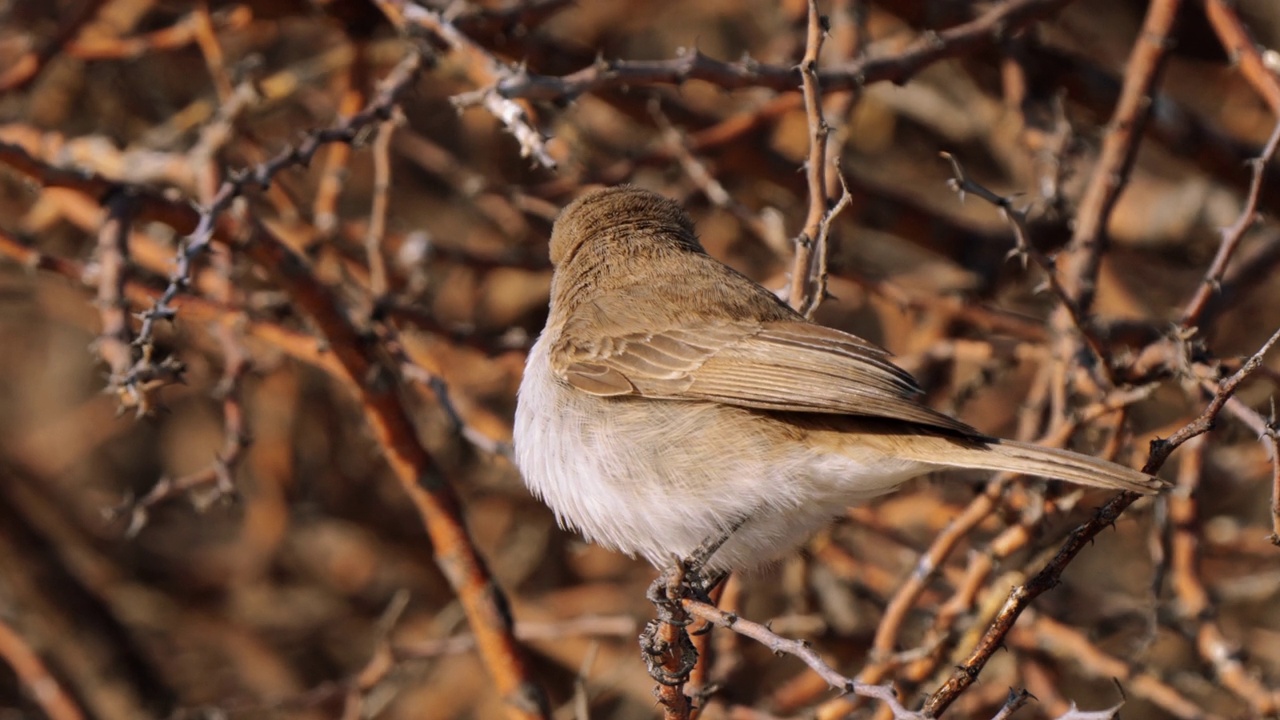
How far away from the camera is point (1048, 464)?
3010mm

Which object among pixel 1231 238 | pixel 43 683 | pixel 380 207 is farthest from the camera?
pixel 43 683

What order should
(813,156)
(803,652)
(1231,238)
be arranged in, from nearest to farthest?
(803,652)
(1231,238)
(813,156)

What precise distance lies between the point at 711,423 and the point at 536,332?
11.9ft

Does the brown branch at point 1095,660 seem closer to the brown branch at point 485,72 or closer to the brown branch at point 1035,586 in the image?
the brown branch at point 1035,586

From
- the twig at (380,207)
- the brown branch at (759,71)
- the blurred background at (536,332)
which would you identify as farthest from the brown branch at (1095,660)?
the twig at (380,207)

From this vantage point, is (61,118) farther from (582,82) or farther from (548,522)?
(582,82)

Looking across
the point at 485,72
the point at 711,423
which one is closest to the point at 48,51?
the point at 485,72

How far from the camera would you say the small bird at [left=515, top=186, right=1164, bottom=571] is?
352 cm

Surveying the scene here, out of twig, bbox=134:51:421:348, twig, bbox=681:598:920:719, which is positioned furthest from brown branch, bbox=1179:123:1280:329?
twig, bbox=134:51:421:348

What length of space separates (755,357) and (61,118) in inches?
181

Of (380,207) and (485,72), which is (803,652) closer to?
(485,72)

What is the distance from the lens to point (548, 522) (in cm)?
694

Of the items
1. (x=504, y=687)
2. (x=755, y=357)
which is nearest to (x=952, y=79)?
(x=755, y=357)

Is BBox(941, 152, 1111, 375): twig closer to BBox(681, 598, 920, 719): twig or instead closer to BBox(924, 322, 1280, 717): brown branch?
BBox(924, 322, 1280, 717): brown branch
